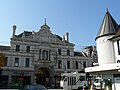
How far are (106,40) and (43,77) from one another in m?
25.6

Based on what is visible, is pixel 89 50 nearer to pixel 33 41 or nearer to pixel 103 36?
pixel 33 41

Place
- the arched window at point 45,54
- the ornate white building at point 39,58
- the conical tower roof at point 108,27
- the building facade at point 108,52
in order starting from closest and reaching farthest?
the building facade at point 108,52, the conical tower roof at point 108,27, the ornate white building at point 39,58, the arched window at point 45,54

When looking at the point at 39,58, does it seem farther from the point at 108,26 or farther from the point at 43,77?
the point at 108,26

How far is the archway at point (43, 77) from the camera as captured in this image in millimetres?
43875

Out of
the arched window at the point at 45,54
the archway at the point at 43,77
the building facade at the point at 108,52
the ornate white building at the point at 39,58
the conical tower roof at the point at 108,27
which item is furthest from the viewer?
the arched window at the point at 45,54

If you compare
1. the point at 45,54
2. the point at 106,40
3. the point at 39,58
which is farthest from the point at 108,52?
the point at 45,54

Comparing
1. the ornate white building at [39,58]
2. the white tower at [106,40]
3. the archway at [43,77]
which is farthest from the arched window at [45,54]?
the white tower at [106,40]

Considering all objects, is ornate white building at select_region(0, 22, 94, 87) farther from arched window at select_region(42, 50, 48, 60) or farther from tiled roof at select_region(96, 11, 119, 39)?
tiled roof at select_region(96, 11, 119, 39)

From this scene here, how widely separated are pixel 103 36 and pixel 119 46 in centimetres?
296

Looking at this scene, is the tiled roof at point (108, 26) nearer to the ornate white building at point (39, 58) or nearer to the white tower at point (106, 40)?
the white tower at point (106, 40)

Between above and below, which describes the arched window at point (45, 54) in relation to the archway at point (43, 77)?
above

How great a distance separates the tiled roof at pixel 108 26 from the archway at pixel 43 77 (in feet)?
77.8

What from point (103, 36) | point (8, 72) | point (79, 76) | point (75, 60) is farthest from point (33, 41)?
point (103, 36)

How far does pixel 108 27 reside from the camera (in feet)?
77.8
